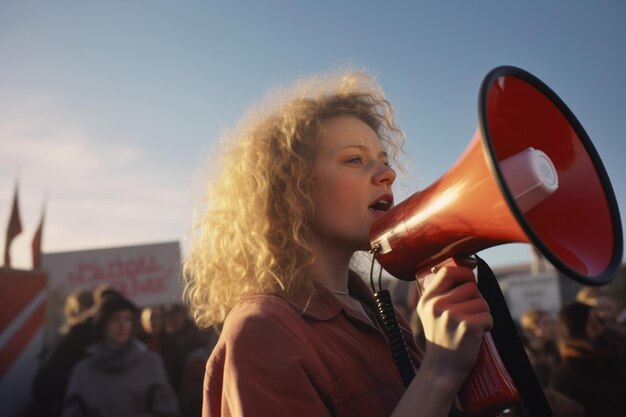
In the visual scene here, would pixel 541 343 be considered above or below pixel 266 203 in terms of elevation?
below

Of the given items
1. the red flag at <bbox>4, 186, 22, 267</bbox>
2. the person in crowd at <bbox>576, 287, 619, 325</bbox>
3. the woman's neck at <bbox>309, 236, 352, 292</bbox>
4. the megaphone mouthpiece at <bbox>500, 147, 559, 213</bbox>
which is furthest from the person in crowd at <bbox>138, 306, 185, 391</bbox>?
the red flag at <bbox>4, 186, 22, 267</bbox>

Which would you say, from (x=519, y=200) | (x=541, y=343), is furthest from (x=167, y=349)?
(x=519, y=200)

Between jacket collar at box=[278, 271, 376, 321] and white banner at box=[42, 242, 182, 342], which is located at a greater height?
white banner at box=[42, 242, 182, 342]

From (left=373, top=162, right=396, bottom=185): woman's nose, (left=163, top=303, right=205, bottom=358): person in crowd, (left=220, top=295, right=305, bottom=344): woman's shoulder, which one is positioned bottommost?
(left=220, top=295, right=305, bottom=344): woman's shoulder

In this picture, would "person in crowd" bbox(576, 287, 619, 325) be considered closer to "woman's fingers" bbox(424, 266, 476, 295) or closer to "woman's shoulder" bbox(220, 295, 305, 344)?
"woman's fingers" bbox(424, 266, 476, 295)

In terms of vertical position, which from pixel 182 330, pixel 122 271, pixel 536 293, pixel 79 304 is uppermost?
pixel 122 271

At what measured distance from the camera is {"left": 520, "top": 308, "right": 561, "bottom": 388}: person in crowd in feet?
14.8

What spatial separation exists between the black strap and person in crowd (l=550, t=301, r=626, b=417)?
2.16m

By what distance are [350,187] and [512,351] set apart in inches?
24.8

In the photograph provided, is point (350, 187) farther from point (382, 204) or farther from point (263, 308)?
point (263, 308)

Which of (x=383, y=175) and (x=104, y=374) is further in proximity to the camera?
(x=104, y=374)

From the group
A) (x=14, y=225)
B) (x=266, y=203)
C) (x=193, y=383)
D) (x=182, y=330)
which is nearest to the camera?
(x=266, y=203)

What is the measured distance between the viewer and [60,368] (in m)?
3.93

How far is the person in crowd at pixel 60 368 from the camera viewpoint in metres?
3.92
